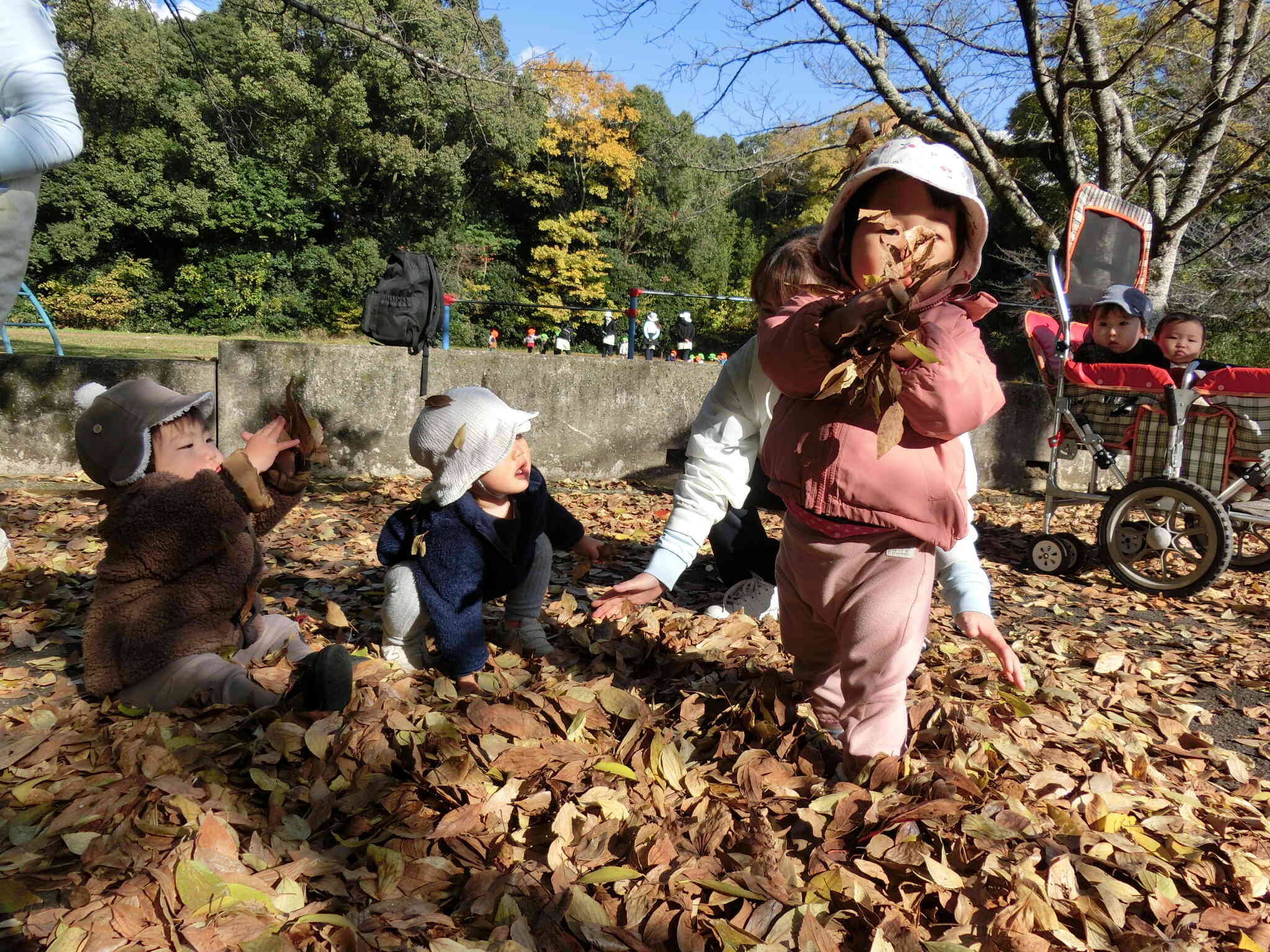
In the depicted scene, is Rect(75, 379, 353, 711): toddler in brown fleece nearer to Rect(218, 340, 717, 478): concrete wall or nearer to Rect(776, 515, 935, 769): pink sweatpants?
Rect(776, 515, 935, 769): pink sweatpants

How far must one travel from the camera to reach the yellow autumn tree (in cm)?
2855

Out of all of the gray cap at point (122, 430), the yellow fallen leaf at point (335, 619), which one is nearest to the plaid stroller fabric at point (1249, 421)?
the yellow fallen leaf at point (335, 619)

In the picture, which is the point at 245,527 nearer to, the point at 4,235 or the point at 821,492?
the point at 4,235

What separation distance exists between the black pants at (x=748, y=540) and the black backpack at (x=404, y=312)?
3.89 metres

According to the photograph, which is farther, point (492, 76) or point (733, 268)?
point (733, 268)

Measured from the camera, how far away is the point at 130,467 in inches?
102

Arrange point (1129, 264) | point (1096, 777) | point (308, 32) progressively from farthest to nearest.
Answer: point (308, 32) → point (1129, 264) → point (1096, 777)

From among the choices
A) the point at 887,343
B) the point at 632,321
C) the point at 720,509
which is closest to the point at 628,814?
the point at 720,509

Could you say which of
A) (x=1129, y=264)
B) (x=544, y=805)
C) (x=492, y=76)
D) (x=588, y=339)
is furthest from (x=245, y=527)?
(x=588, y=339)

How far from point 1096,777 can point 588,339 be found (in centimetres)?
2753

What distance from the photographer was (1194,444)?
4906 millimetres

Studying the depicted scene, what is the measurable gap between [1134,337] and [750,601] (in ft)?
11.5

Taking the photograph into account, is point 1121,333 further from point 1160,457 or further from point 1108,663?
point 1108,663

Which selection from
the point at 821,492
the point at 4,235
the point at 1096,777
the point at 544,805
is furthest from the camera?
the point at 4,235
